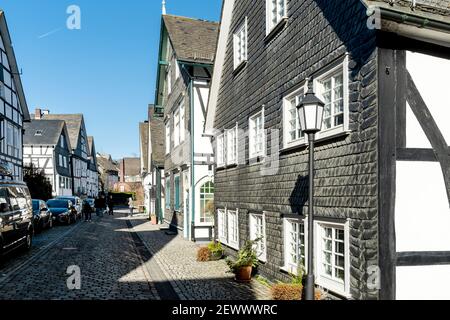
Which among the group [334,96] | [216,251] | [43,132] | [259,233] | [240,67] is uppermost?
[43,132]

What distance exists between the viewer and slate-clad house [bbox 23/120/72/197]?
4547 centimetres

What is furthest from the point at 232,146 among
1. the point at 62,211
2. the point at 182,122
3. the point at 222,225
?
the point at 62,211

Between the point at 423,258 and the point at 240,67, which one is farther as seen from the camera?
the point at 240,67

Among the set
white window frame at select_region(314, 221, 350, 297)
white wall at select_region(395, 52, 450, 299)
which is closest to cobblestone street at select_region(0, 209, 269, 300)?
white window frame at select_region(314, 221, 350, 297)

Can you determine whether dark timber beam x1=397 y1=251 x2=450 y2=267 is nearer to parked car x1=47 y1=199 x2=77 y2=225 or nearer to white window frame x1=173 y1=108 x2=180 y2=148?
white window frame x1=173 y1=108 x2=180 y2=148

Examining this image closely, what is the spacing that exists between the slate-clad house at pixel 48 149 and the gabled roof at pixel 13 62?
14.6 m

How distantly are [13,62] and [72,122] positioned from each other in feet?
105

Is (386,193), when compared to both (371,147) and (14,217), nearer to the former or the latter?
(371,147)

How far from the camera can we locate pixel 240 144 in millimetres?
11727

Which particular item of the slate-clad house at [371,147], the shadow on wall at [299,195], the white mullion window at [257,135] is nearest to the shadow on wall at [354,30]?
the slate-clad house at [371,147]

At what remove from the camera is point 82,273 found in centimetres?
1040
